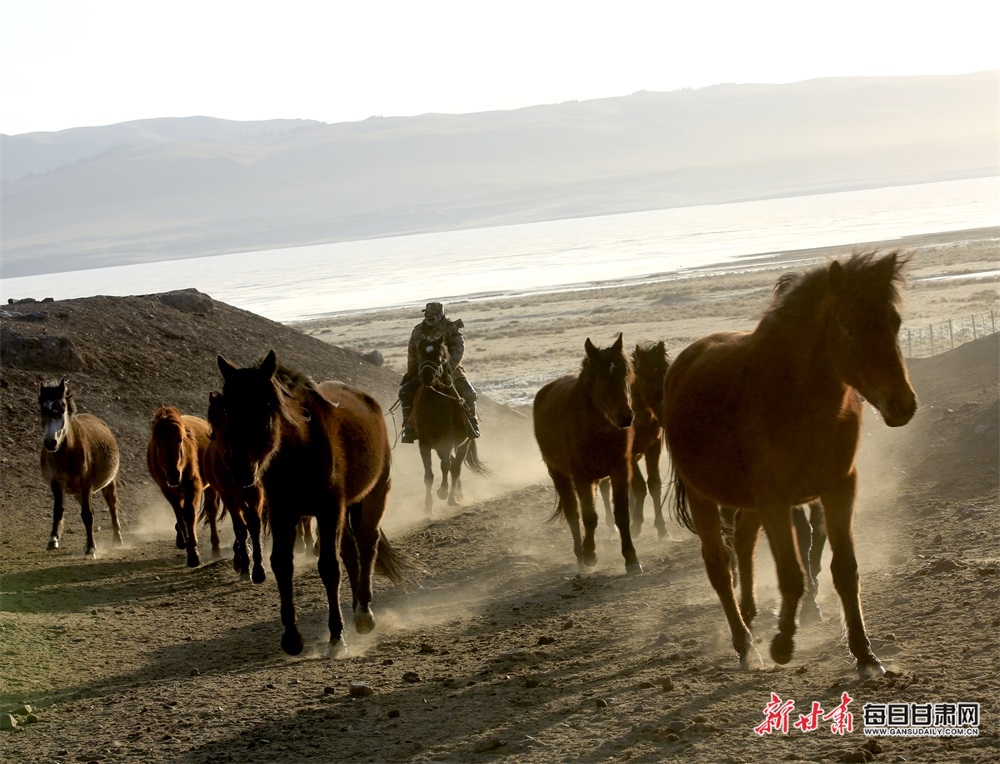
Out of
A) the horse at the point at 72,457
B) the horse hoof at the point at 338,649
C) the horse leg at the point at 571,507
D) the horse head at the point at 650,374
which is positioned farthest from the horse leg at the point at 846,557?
the horse at the point at 72,457

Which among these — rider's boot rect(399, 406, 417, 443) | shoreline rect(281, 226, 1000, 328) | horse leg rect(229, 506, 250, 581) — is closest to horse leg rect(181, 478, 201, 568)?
horse leg rect(229, 506, 250, 581)

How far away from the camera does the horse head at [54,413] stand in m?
15.3

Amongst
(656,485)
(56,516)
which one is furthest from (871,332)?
(56,516)

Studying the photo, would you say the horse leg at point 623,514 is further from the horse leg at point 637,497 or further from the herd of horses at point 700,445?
the horse leg at point 637,497

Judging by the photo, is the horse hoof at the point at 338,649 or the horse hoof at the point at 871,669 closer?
the horse hoof at the point at 871,669

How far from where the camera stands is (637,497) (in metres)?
13.4

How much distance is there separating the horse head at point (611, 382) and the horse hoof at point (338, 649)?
3.59m

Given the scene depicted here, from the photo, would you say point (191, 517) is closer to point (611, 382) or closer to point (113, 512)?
point (113, 512)

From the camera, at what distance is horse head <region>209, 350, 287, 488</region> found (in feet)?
26.9

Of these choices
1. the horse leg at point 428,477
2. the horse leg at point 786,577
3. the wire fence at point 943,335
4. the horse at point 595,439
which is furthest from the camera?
the wire fence at point 943,335

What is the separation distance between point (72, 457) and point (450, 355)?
5.99 metres

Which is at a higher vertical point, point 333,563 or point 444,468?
point 333,563

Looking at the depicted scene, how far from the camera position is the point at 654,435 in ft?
43.9

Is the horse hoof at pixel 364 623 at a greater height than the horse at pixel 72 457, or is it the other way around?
the horse at pixel 72 457
